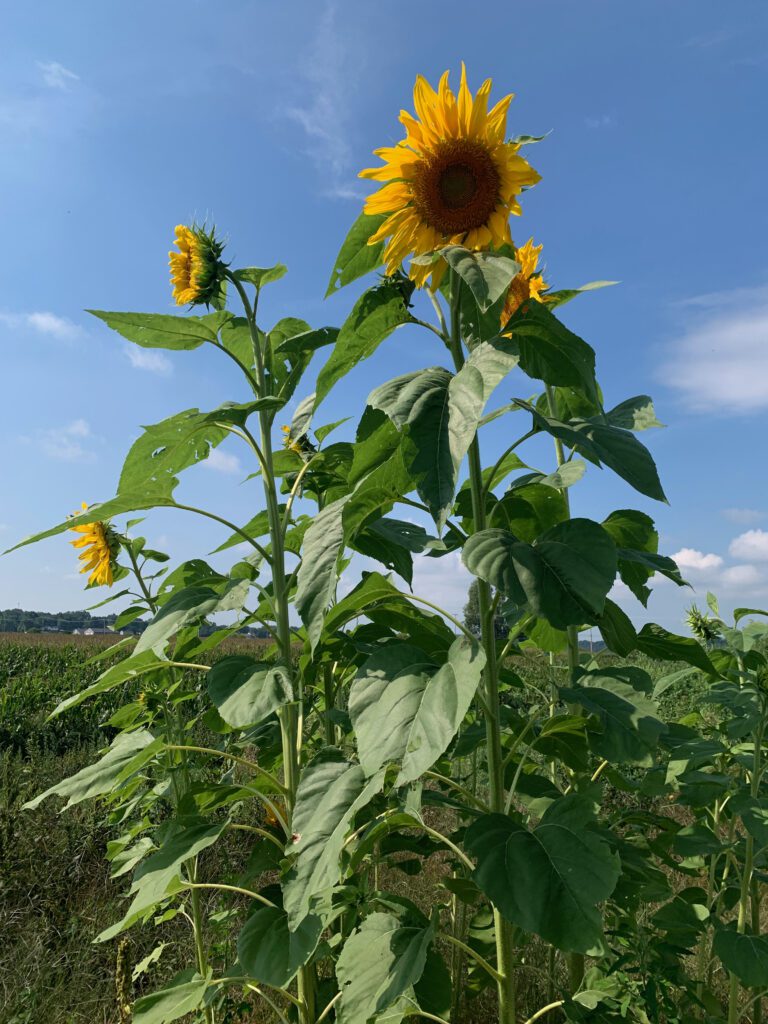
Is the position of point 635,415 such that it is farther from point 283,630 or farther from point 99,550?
point 99,550

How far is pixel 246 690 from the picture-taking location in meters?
1.70

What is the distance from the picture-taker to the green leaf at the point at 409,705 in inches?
49.8

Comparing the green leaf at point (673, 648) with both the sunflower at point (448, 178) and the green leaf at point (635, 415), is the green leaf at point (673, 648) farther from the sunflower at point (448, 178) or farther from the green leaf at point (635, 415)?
the sunflower at point (448, 178)

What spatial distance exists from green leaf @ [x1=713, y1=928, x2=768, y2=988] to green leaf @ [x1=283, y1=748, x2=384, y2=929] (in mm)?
1148

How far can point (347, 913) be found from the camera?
2.11 m

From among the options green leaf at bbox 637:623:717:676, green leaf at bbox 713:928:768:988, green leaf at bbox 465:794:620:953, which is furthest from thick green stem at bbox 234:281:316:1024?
green leaf at bbox 713:928:768:988

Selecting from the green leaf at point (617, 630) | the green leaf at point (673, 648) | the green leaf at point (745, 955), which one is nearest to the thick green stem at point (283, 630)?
the green leaf at point (617, 630)

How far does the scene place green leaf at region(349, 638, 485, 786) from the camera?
127 cm

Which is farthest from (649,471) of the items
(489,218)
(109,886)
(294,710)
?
(109,886)

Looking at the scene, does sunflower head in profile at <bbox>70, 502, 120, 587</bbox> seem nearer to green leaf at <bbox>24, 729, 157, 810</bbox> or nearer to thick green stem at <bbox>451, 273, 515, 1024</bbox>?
green leaf at <bbox>24, 729, 157, 810</bbox>

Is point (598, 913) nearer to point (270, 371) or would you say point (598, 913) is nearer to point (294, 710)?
point (294, 710)

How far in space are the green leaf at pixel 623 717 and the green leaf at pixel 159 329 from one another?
51.5 inches

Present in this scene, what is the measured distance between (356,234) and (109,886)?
3.71 m

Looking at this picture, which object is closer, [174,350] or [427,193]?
[427,193]
